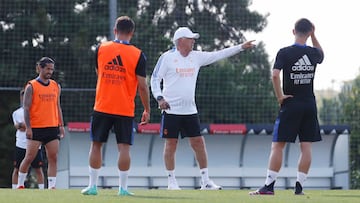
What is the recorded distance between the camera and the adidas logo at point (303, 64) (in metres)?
11.7

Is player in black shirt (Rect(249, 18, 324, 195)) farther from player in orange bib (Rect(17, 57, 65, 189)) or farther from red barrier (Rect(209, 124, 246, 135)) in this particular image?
red barrier (Rect(209, 124, 246, 135))

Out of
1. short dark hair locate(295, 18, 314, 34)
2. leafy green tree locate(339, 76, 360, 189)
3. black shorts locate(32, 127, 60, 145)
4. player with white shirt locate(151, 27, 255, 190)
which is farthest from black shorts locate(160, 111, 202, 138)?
leafy green tree locate(339, 76, 360, 189)

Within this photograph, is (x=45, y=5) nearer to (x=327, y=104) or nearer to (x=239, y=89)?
(x=239, y=89)

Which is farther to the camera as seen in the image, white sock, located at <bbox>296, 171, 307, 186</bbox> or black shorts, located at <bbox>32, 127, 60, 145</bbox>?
black shorts, located at <bbox>32, 127, 60, 145</bbox>

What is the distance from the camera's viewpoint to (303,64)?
38.6 ft

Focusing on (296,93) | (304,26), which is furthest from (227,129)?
(304,26)

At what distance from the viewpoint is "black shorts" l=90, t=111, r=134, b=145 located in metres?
11.2

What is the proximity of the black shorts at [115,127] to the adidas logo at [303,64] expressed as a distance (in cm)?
208

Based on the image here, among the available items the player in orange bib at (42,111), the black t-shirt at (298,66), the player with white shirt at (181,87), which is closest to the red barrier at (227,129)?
the player in orange bib at (42,111)

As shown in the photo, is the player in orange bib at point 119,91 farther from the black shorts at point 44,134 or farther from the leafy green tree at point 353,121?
the leafy green tree at point 353,121

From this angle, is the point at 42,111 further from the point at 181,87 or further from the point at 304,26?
the point at 304,26

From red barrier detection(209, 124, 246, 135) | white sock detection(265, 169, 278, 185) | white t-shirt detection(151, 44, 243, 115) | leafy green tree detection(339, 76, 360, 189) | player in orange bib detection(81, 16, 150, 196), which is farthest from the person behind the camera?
leafy green tree detection(339, 76, 360, 189)

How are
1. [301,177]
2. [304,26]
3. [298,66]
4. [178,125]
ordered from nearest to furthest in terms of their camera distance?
[304,26] → [298,66] → [301,177] → [178,125]

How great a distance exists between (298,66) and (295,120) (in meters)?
0.64
